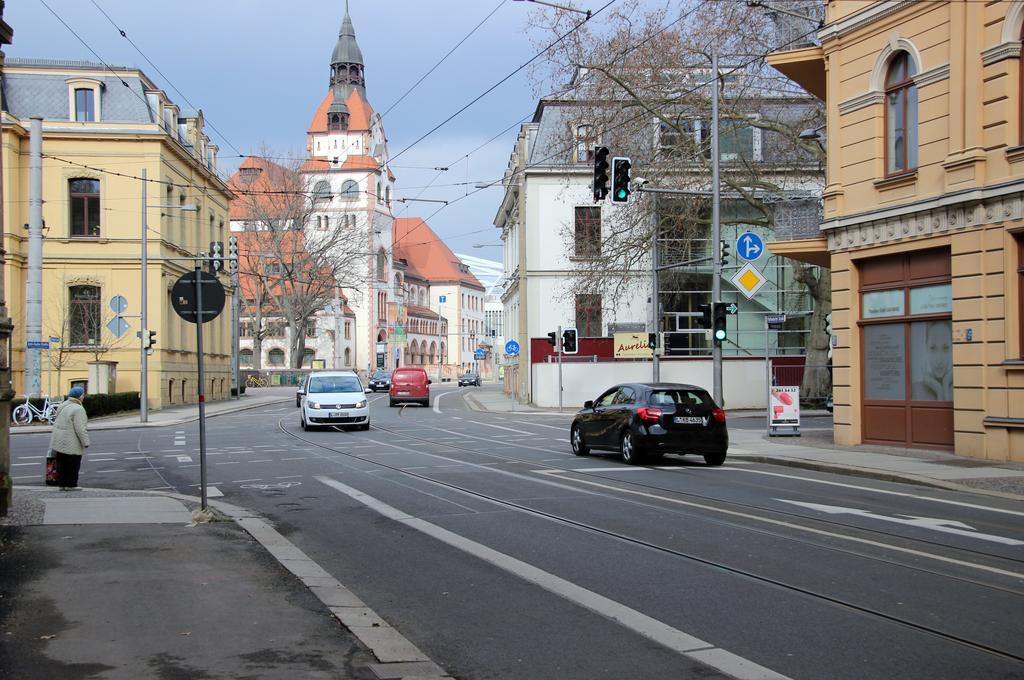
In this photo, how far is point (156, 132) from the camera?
140ft

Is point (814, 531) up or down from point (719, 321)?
down

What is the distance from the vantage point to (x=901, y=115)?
19.9 m

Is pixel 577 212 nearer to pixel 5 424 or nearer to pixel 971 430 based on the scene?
pixel 971 430

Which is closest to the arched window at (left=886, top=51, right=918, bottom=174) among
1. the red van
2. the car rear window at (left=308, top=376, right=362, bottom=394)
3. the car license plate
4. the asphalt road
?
the car license plate

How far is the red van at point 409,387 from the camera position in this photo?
162 feet

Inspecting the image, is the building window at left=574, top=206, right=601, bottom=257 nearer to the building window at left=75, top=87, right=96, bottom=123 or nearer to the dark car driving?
the building window at left=75, top=87, right=96, bottom=123

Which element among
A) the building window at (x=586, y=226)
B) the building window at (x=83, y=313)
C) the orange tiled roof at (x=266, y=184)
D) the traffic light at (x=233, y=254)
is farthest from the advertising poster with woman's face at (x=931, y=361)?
Answer: the orange tiled roof at (x=266, y=184)

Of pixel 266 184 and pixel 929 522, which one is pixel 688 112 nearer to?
pixel 929 522

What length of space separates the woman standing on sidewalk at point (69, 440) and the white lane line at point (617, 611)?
5.86m

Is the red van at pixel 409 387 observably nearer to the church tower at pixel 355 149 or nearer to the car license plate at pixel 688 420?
the car license plate at pixel 688 420

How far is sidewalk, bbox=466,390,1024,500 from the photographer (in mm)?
14609

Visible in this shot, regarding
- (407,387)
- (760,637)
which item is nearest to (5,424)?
(760,637)

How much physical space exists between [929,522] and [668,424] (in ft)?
23.7

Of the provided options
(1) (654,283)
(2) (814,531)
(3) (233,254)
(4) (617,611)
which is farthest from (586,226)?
(4) (617,611)
